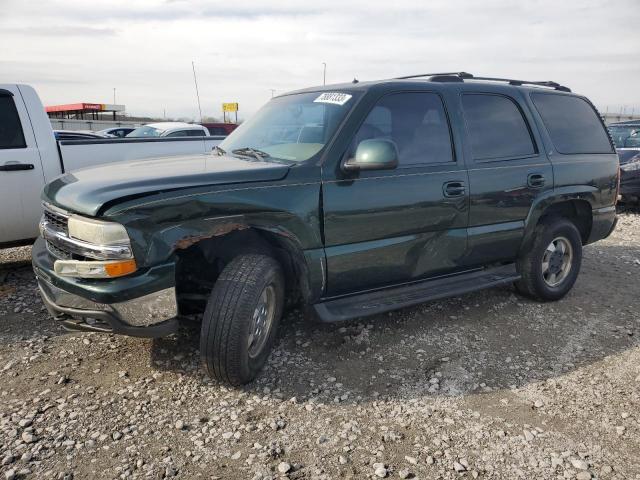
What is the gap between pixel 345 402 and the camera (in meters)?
3.06

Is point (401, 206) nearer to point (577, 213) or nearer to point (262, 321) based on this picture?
point (262, 321)

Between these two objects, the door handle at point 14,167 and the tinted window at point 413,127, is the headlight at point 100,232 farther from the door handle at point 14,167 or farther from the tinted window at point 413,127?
the door handle at point 14,167

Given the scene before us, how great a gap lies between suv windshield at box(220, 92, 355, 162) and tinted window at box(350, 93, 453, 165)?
0.23m

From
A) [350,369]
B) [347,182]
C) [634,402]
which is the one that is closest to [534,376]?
[634,402]

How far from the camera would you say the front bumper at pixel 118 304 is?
2695 mm

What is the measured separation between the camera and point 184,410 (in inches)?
116

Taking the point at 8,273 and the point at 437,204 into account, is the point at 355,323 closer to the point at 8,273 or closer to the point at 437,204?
the point at 437,204

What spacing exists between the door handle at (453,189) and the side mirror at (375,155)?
2.25ft

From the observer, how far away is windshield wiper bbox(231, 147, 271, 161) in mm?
3564

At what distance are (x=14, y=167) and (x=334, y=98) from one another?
316 cm

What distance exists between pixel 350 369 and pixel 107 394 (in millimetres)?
1537

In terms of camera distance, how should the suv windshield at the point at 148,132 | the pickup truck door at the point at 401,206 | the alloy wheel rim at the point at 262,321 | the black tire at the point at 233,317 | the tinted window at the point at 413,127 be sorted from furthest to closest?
1. the suv windshield at the point at 148,132
2. the tinted window at the point at 413,127
3. the pickup truck door at the point at 401,206
4. the alloy wheel rim at the point at 262,321
5. the black tire at the point at 233,317

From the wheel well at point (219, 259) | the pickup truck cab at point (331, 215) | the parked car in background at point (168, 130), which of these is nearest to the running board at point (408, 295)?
the pickup truck cab at point (331, 215)

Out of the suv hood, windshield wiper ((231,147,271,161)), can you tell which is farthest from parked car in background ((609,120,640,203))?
the suv hood
